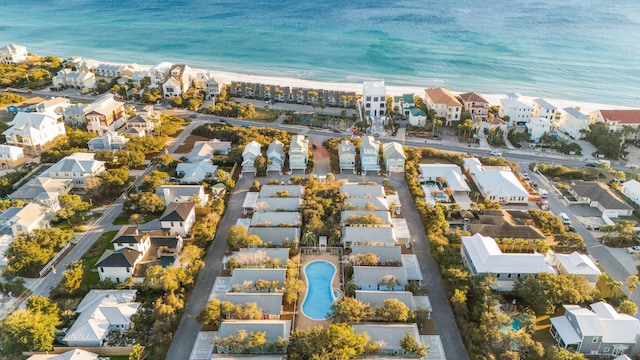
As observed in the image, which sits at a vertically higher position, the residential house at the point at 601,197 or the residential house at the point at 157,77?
the residential house at the point at 157,77

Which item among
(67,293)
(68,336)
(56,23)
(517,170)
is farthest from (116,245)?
(56,23)

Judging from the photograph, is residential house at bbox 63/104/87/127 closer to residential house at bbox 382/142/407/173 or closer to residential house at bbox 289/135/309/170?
residential house at bbox 289/135/309/170

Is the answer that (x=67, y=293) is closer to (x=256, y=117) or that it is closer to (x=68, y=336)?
(x=68, y=336)

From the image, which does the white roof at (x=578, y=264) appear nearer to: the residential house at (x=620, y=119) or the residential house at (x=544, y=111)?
the residential house at (x=544, y=111)

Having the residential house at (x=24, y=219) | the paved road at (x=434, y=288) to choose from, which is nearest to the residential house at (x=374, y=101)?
the paved road at (x=434, y=288)

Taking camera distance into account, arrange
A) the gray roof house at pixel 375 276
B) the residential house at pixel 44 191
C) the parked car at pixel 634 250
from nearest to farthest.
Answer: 1. the gray roof house at pixel 375 276
2. the parked car at pixel 634 250
3. the residential house at pixel 44 191

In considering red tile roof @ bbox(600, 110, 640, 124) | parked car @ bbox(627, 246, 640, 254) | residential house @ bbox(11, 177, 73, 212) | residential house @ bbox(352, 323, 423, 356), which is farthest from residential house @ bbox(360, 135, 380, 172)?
red tile roof @ bbox(600, 110, 640, 124)
